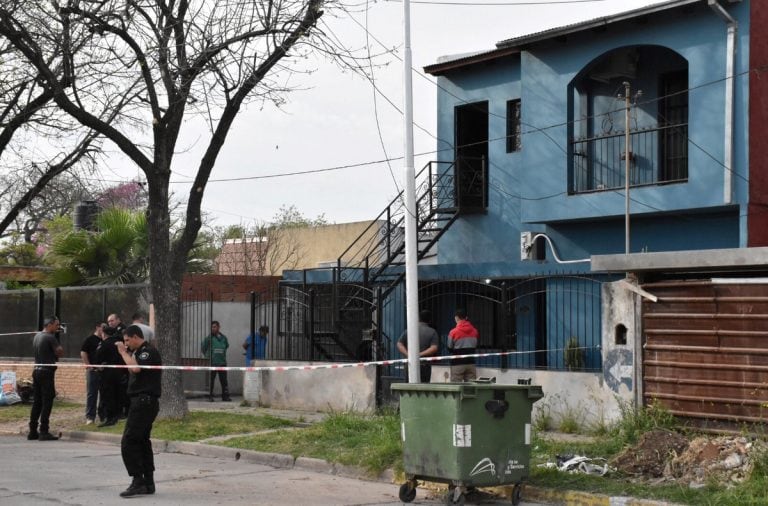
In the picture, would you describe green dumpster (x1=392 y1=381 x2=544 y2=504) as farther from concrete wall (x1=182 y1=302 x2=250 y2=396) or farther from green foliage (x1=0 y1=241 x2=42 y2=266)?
green foliage (x1=0 y1=241 x2=42 y2=266)

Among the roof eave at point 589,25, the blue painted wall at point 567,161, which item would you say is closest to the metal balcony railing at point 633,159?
the blue painted wall at point 567,161

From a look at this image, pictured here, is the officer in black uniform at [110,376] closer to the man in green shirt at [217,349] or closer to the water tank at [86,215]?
the man in green shirt at [217,349]

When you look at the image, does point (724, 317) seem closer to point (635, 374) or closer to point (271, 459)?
point (635, 374)

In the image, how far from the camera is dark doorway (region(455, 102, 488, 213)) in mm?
21516

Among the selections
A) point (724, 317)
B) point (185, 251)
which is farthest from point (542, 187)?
point (724, 317)

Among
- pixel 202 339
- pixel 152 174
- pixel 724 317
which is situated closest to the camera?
pixel 724 317

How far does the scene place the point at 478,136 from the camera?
2255cm

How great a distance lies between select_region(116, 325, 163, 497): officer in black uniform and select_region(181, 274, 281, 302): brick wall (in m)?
11.1

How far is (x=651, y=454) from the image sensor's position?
10789mm

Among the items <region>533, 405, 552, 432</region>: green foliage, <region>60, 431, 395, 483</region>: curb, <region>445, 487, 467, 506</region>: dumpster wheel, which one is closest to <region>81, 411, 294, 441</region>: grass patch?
<region>60, 431, 395, 483</region>: curb

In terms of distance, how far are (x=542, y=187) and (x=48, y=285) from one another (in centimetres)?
1226

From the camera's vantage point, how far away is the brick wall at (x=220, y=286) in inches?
883

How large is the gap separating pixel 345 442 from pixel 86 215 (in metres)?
13.6

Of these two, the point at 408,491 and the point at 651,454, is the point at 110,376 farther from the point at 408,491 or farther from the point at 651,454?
the point at 651,454
